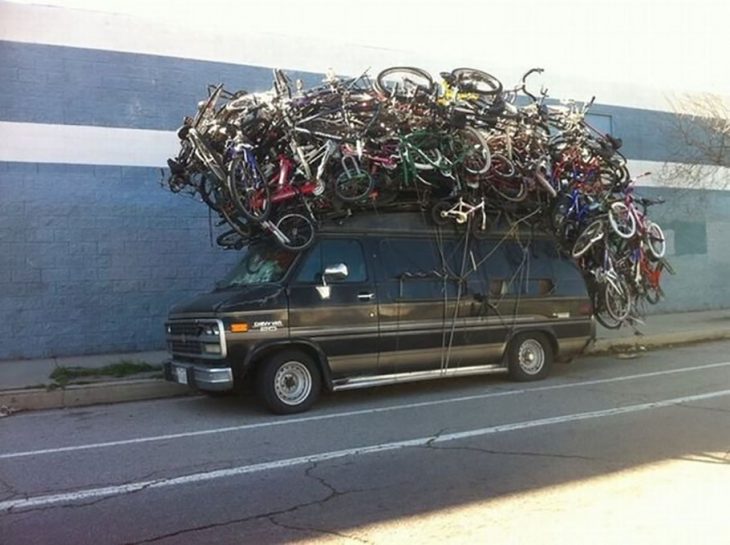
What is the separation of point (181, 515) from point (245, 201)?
444cm

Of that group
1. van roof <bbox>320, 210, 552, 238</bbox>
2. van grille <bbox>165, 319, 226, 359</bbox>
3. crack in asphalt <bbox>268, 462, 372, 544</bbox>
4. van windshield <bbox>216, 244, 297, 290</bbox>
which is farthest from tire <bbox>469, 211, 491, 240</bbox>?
crack in asphalt <bbox>268, 462, 372, 544</bbox>

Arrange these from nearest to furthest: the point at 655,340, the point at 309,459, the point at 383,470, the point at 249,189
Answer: the point at 383,470 → the point at 309,459 → the point at 249,189 → the point at 655,340

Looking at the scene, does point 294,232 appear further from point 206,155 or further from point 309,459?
point 309,459

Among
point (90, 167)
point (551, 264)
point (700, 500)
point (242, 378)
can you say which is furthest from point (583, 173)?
point (90, 167)

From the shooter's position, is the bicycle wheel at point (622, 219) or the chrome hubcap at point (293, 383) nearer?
the chrome hubcap at point (293, 383)

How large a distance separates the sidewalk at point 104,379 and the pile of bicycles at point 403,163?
7.29 ft

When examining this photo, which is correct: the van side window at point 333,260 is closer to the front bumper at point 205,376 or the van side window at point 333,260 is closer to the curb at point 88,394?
the front bumper at point 205,376

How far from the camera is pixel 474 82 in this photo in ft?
32.5

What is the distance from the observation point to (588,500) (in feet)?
16.3

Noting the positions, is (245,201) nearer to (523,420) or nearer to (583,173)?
(523,420)

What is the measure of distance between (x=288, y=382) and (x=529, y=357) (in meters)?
3.66

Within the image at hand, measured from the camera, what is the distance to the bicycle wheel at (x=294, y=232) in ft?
27.1

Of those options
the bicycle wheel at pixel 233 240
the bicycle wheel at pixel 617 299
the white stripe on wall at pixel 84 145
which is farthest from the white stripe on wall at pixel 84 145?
the bicycle wheel at pixel 617 299

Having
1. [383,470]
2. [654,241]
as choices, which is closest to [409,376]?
[383,470]
